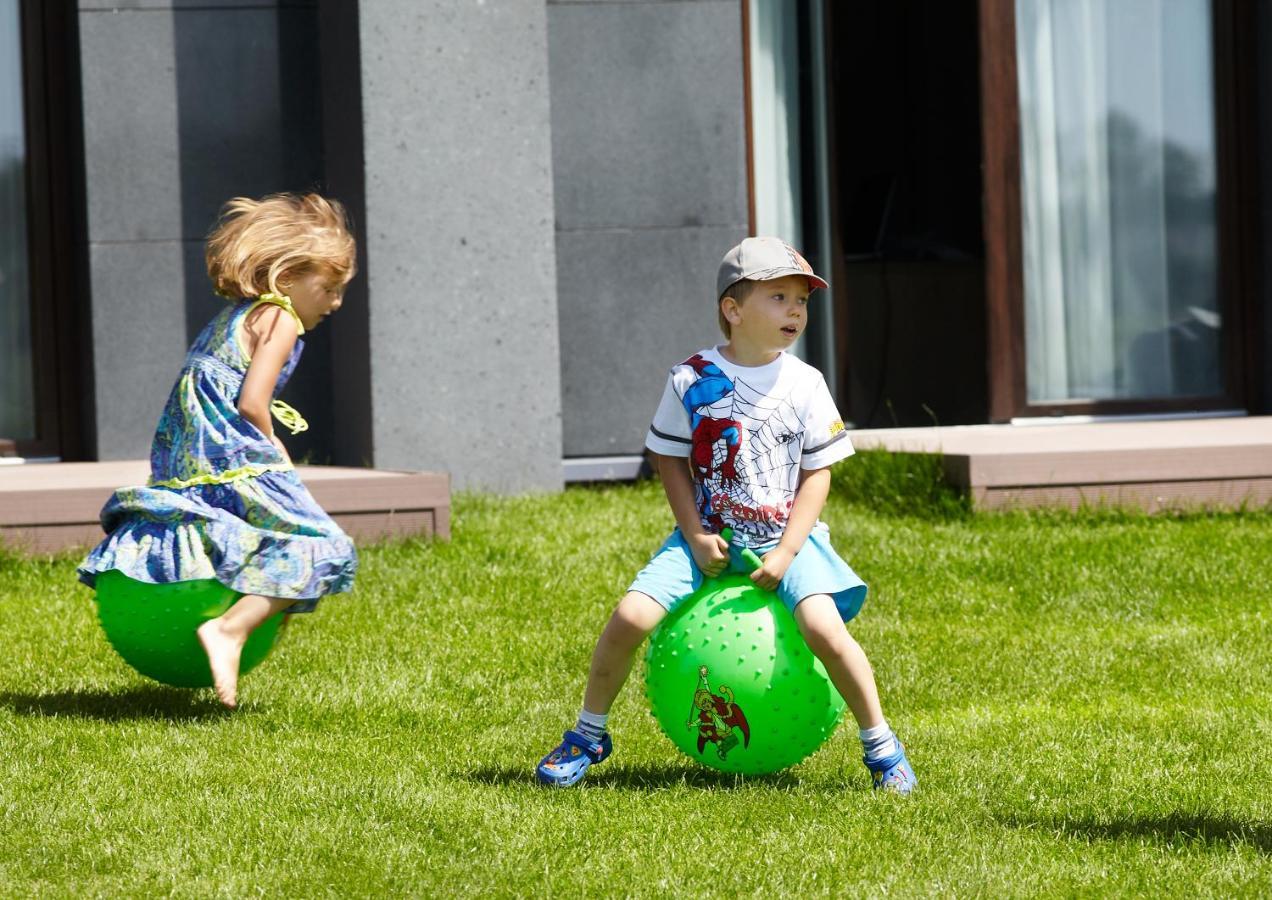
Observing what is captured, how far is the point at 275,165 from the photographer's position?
34.0ft

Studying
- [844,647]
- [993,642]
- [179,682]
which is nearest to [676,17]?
[993,642]

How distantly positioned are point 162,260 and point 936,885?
24.4 ft

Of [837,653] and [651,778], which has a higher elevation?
[837,653]

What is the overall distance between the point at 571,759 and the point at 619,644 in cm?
34

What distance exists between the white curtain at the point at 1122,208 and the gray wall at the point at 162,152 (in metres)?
4.56

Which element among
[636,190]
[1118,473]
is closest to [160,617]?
[1118,473]

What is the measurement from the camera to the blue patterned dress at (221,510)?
548 centimetres

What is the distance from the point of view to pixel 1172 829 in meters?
4.21

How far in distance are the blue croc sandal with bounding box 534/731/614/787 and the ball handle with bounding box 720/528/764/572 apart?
0.60 m

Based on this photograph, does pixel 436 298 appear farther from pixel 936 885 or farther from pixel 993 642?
pixel 936 885

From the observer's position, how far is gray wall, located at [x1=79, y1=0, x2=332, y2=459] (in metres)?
10.1

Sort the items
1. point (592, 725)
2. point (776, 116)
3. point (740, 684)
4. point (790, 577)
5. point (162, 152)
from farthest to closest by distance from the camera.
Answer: point (776, 116) → point (162, 152) → point (592, 725) → point (790, 577) → point (740, 684)

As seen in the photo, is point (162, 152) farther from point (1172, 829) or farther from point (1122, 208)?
point (1172, 829)

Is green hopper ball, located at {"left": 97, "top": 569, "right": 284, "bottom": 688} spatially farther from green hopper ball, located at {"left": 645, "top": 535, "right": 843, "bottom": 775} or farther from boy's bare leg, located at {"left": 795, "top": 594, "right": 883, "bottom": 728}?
boy's bare leg, located at {"left": 795, "top": 594, "right": 883, "bottom": 728}
